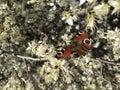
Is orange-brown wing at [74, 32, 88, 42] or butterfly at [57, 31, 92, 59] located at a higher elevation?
orange-brown wing at [74, 32, 88, 42]

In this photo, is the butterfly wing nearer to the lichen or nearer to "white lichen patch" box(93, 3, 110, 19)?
the lichen

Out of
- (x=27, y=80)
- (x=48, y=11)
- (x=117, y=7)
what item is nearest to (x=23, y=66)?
(x=27, y=80)

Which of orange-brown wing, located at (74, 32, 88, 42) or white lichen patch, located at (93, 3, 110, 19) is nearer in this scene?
white lichen patch, located at (93, 3, 110, 19)

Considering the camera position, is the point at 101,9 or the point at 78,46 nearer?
the point at 101,9

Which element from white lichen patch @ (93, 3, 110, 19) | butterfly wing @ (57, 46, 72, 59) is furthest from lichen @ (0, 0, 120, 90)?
white lichen patch @ (93, 3, 110, 19)

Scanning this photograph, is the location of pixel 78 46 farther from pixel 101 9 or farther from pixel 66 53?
pixel 101 9

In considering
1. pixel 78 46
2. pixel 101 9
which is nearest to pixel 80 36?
pixel 78 46

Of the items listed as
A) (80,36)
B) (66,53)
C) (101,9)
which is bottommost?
(66,53)

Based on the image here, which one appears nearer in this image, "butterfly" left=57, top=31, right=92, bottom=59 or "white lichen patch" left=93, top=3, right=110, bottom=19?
"white lichen patch" left=93, top=3, right=110, bottom=19

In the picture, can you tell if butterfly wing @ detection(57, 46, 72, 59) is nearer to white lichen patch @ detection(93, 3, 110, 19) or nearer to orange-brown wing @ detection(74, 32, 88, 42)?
orange-brown wing @ detection(74, 32, 88, 42)

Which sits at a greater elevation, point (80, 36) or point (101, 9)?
point (101, 9)
